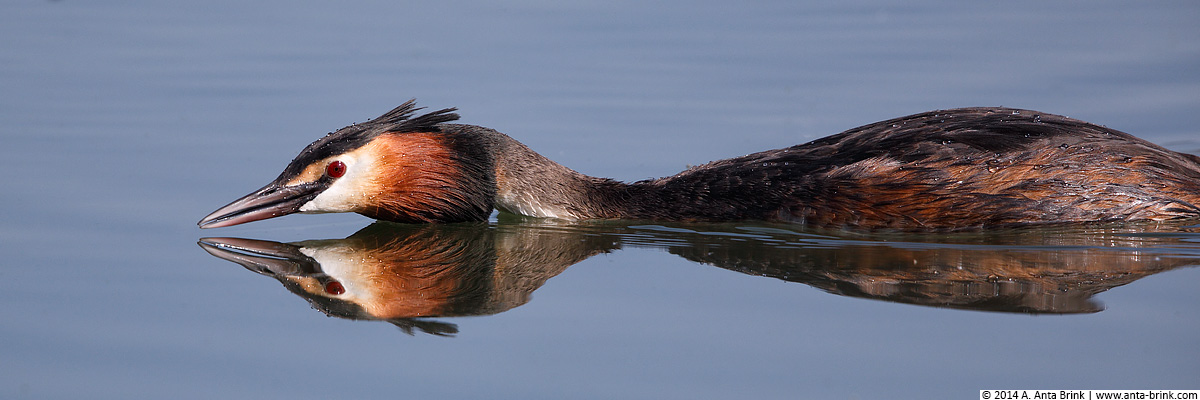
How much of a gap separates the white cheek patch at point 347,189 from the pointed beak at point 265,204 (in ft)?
0.15

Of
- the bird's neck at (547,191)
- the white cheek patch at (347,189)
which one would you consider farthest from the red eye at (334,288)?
the bird's neck at (547,191)

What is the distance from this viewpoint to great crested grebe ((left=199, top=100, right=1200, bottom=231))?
7.89 m

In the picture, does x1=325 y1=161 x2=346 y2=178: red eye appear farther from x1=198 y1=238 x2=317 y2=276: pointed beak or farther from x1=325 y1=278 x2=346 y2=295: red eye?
x1=325 y1=278 x2=346 y2=295: red eye

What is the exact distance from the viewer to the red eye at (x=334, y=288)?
277 inches

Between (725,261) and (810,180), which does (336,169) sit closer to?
(725,261)

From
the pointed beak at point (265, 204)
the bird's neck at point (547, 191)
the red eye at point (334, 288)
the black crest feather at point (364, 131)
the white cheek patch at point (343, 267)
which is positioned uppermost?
the black crest feather at point (364, 131)

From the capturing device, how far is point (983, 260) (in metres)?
7.35

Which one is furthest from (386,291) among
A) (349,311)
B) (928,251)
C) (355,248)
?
(928,251)

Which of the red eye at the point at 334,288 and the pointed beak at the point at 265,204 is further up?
the pointed beak at the point at 265,204

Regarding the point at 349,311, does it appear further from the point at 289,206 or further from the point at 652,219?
the point at 652,219

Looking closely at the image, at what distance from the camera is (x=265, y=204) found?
27.4 ft

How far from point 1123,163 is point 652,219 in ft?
9.75

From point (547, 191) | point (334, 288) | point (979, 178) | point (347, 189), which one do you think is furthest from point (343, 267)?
point (979, 178)

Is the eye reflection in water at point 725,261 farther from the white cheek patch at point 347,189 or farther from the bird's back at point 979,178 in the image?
the white cheek patch at point 347,189
